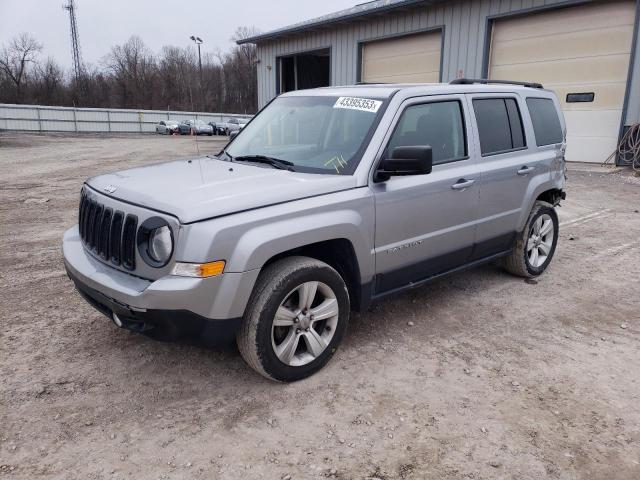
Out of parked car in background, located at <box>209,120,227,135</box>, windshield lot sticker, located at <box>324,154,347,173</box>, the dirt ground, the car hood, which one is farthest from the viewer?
parked car in background, located at <box>209,120,227,135</box>

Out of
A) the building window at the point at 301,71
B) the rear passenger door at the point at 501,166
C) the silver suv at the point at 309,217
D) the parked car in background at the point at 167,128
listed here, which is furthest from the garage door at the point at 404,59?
the parked car in background at the point at 167,128

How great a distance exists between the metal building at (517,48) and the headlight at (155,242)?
13.4m

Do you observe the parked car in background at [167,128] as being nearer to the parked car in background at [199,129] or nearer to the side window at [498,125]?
the parked car in background at [199,129]

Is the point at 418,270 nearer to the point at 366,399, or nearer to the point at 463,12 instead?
the point at 366,399

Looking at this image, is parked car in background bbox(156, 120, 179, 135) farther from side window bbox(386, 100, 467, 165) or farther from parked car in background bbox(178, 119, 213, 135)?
side window bbox(386, 100, 467, 165)

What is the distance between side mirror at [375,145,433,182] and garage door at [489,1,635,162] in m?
12.2

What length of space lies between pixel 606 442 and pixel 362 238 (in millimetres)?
1802

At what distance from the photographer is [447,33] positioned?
15758 mm

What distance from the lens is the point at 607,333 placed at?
4129 millimetres

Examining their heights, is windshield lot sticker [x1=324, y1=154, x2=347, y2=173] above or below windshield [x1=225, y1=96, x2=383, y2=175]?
below

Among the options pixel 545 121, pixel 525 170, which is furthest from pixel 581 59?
pixel 525 170

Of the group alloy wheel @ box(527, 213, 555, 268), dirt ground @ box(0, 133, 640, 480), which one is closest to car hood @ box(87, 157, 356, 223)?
dirt ground @ box(0, 133, 640, 480)

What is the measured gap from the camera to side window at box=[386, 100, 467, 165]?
382 cm

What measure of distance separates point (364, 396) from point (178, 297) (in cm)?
130
